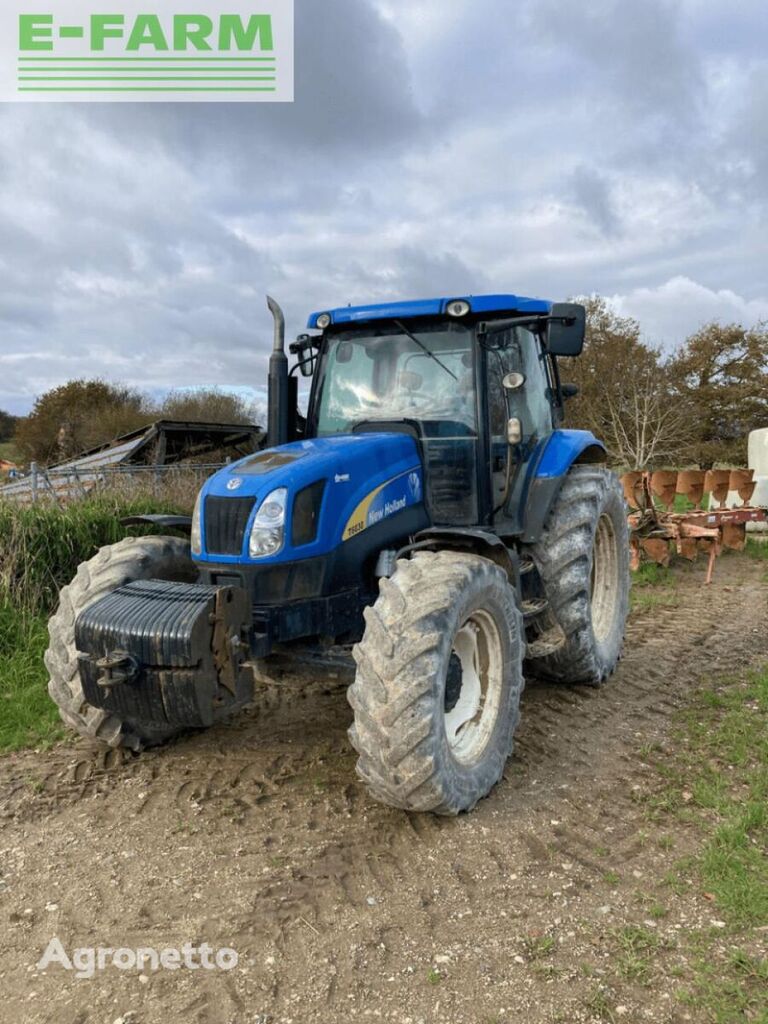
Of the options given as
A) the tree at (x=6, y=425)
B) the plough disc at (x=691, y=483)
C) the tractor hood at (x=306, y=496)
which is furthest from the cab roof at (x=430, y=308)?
the tree at (x=6, y=425)

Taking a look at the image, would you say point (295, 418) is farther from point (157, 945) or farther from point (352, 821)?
point (157, 945)

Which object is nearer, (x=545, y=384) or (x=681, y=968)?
(x=681, y=968)

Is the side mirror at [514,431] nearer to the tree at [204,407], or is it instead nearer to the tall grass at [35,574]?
the tall grass at [35,574]

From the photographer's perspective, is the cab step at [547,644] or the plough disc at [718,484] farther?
the plough disc at [718,484]

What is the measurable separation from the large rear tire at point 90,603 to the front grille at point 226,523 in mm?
499

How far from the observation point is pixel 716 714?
178 inches

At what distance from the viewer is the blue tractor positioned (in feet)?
9.81

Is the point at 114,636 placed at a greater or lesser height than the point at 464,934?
greater

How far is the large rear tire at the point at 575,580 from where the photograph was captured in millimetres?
4441

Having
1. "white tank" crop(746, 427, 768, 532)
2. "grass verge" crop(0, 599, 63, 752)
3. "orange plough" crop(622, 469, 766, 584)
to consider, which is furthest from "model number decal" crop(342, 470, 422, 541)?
"white tank" crop(746, 427, 768, 532)

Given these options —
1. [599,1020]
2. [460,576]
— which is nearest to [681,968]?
[599,1020]

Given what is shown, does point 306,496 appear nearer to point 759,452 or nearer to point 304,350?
point 304,350

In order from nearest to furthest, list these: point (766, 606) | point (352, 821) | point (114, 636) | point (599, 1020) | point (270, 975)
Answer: point (599, 1020) < point (270, 975) < point (114, 636) < point (352, 821) < point (766, 606)

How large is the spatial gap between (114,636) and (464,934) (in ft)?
5.52
